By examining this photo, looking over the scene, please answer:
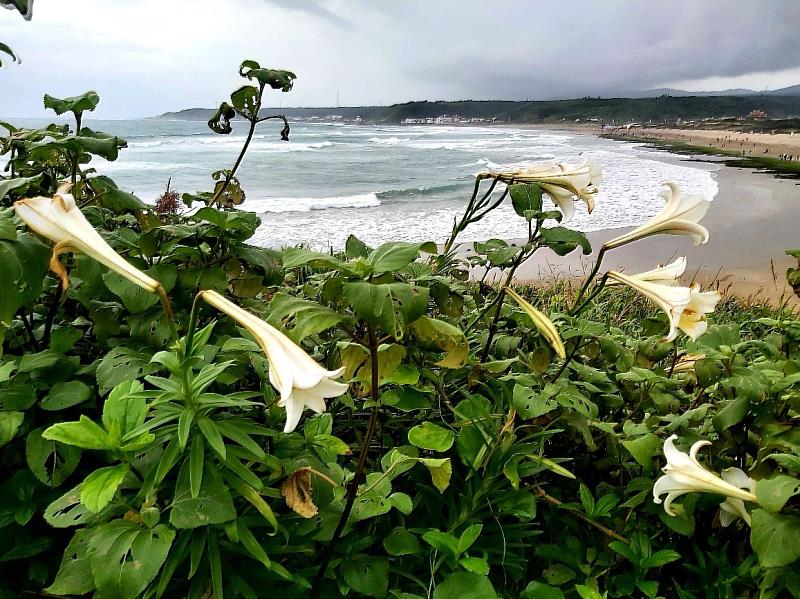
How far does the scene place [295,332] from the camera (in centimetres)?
82

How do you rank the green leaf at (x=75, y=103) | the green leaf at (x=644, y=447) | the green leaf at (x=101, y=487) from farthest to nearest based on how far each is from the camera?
1. the green leaf at (x=75, y=103)
2. the green leaf at (x=644, y=447)
3. the green leaf at (x=101, y=487)

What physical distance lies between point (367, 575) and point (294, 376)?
580 millimetres

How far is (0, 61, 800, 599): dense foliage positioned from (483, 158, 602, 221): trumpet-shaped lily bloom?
0.02 m

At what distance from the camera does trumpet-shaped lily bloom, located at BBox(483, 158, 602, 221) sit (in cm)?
128

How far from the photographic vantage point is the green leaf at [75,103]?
1.51 m

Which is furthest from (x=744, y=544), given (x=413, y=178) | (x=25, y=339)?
(x=413, y=178)

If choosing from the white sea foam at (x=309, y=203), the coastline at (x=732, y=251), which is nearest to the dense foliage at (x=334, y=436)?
the coastline at (x=732, y=251)

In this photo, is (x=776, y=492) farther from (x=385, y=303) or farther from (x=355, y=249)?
(x=355, y=249)

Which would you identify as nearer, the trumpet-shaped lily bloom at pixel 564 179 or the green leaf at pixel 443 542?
the green leaf at pixel 443 542

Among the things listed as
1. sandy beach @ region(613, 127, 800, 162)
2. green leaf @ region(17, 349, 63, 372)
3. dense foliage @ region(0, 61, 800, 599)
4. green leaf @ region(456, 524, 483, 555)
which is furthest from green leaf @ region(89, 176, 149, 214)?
sandy beach @ region(613, 127, 800, 162)

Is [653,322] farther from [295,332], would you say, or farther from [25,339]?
[25,339]

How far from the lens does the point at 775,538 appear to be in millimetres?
959

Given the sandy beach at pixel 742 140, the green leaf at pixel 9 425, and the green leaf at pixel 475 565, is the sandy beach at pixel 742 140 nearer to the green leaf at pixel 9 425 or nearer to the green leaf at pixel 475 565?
the green leaf at pixel 475 565

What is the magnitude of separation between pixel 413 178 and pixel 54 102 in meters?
17.7
